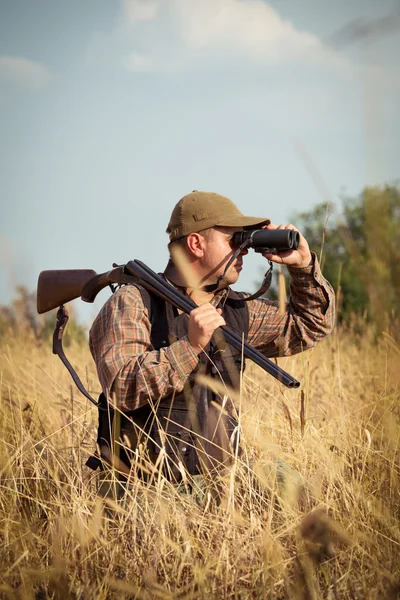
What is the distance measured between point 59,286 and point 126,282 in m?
0.51

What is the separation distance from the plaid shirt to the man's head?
0.47ft

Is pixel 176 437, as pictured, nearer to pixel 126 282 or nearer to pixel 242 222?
pixel 126 282

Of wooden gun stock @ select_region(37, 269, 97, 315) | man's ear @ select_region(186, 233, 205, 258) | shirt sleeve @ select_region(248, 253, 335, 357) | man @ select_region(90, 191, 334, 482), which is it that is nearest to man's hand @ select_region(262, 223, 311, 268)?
man @ select_region(90, 191, 334, 482)

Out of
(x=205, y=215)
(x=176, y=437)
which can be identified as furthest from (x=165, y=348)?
(x=205, y=215)

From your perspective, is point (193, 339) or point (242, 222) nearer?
point (193, 339)

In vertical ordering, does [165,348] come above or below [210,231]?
below

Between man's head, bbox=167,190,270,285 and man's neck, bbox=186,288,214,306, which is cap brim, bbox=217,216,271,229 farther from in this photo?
man's neck, bbox=186,288,214,306

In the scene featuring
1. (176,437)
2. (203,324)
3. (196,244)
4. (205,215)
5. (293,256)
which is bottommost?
(176,437)

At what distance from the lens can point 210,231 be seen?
3330 millimetres

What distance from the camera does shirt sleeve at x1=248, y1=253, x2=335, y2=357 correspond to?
3.46 metres

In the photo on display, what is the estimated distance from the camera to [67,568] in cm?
241

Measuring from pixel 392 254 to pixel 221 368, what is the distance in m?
1.72

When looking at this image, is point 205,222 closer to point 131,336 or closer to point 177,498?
point 131,336

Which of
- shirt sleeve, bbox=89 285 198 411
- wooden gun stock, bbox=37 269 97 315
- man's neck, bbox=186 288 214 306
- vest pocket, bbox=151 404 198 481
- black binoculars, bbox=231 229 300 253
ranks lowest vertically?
vest pocket, bbox=151 404 198 481
